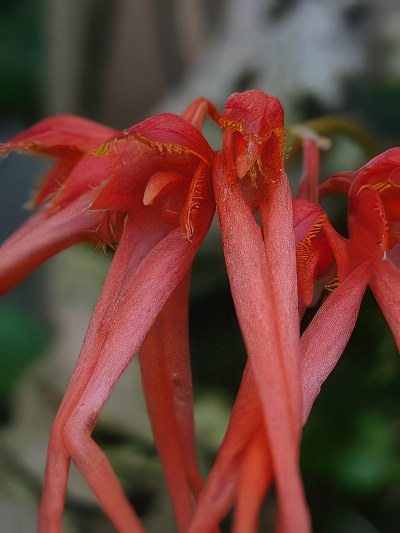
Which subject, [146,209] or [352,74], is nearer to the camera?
[146,209]

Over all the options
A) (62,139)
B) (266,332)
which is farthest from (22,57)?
(266,332)

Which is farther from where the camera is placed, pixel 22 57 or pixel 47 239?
pixel 22 57

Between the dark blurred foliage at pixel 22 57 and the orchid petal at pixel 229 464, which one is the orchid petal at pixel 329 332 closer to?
the orchid petal at pixel 229 464

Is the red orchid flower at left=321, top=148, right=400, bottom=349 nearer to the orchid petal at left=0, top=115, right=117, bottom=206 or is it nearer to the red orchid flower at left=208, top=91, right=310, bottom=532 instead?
the red orchid flower at left=208, top=91, right=310, bottom=532

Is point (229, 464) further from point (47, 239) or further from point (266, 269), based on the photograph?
A: point (47, 239)

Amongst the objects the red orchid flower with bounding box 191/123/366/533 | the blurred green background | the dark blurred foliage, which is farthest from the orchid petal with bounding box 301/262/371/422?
the dark blurred foliage

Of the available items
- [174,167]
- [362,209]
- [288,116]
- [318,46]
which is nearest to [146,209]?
[174,167]

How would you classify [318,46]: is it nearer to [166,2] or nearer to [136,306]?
[166,2]
